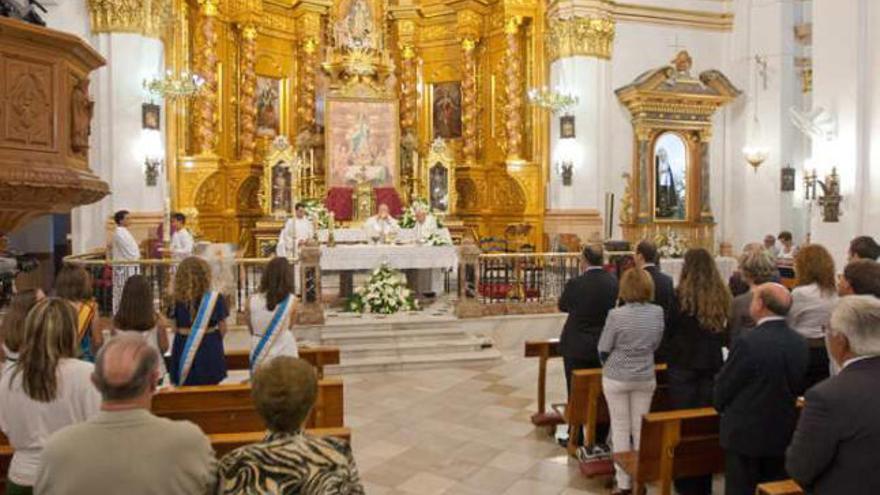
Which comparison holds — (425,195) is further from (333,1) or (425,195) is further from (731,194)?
(731,194)

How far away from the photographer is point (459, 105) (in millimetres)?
19250

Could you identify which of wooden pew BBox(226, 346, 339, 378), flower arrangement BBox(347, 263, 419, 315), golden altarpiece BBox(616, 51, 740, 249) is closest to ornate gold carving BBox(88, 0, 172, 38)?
flower arrangement BBox(347, 263, 419, 315)

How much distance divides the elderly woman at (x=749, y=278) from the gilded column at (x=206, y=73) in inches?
522

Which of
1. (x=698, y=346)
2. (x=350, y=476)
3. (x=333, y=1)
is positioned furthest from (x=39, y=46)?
(x=333, y=1)

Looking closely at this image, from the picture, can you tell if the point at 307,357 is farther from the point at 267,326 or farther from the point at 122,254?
the point at 122,254

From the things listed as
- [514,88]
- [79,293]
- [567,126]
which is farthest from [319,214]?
[79,293]

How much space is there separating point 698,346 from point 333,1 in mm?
15929

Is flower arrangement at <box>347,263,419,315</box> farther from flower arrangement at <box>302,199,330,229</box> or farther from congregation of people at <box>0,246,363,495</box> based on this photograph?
congregation of people at <box>0,246,363,495</box>

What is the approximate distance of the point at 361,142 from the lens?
17.6 metres

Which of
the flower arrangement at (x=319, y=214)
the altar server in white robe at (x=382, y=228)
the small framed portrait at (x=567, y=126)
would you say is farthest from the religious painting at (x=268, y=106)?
the small framed portrait at (x=567, y=126)

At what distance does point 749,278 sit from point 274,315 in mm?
3387

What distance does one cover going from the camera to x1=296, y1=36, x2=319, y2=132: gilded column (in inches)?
722

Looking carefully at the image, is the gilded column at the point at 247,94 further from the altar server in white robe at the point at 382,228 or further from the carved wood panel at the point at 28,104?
the carved wood panel at the point at 28,104

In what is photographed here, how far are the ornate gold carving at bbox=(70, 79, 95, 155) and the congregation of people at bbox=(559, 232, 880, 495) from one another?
4.10m
